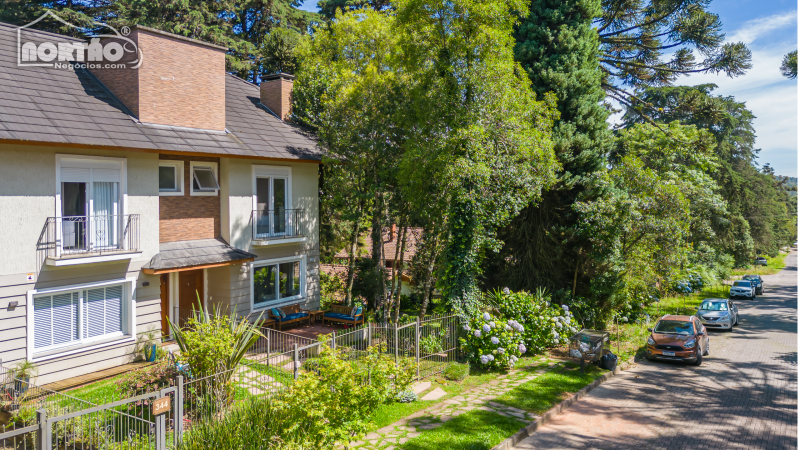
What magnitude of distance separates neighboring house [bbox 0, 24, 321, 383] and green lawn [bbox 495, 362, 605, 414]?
9.82 metres

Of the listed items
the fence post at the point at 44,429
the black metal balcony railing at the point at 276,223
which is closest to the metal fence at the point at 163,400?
the fence post at the point at 44,429

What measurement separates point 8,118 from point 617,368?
18405 millimetres

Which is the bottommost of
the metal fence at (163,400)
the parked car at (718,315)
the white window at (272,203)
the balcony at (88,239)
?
the parked car at (718,315)

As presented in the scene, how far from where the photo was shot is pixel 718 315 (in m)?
25.3

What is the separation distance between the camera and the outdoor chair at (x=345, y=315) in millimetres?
19281

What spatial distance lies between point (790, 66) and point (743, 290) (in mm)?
27261

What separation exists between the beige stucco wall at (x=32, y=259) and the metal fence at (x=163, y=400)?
120 centimetres

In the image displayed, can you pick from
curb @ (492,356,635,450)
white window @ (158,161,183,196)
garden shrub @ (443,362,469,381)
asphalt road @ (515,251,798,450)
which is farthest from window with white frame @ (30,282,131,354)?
asphalt road @ (515,251,798,450)

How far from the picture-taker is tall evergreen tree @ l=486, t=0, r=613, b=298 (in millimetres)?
20609

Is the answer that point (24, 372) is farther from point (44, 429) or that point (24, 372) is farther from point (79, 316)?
point (44, 429)

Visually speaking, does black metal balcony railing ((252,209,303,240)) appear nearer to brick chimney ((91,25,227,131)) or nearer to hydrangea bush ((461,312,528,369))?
brick chimney ((91,25,227,131))

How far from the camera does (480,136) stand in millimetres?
14977

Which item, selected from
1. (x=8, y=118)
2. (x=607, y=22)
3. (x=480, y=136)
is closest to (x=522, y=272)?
(x=480, y=136)

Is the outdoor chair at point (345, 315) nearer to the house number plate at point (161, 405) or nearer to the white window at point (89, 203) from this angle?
the white window at point (89, 203)
